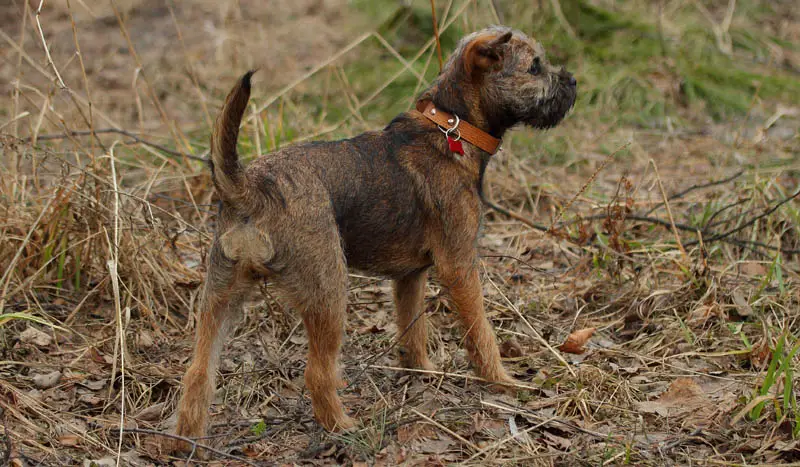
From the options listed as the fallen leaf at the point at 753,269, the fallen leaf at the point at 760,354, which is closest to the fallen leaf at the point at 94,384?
the fallen leaf at the point at 760,354

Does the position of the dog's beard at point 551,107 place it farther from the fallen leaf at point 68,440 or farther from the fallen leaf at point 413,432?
the fallen leaf at point 68,440

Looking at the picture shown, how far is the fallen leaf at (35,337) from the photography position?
4750 millimetres

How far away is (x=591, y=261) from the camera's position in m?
5.84

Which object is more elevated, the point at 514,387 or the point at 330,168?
the point at 330,168

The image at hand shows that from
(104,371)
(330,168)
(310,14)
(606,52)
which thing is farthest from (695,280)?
(310,14)

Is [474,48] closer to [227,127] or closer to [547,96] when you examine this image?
[547,96]

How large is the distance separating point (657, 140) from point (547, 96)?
4.71 m

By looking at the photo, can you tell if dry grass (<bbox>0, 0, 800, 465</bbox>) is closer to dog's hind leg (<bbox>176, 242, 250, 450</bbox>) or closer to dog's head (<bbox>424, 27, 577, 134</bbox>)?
dog's hind leg (<bbox>176, 242, 250, 450</bbox>)

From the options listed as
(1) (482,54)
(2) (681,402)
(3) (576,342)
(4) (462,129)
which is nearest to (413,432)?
(3) (576,342)

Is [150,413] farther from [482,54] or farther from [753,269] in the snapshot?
[753,269]

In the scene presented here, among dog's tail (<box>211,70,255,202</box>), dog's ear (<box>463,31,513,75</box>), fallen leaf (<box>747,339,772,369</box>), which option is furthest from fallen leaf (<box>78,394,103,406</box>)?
fallen leaf (<box>747,339,772,369</box>)

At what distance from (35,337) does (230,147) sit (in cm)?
219

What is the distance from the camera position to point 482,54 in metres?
4.25

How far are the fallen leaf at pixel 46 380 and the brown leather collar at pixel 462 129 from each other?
95.9 inches
